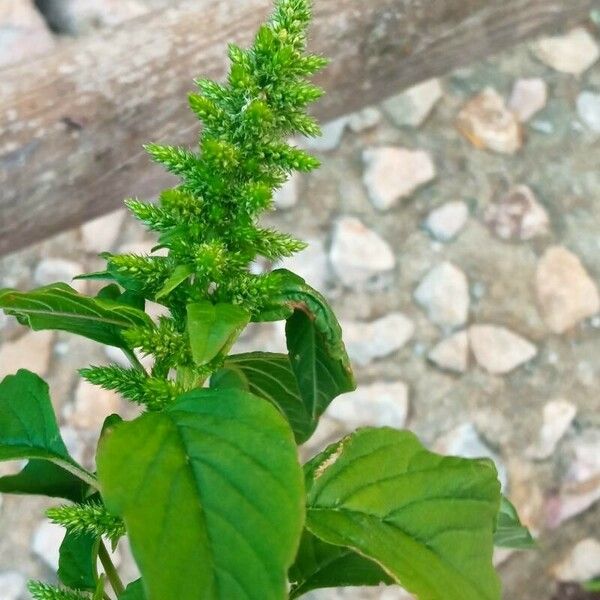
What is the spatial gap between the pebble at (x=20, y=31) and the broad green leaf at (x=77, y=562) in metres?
1.48

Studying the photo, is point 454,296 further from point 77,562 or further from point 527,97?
point 77,562

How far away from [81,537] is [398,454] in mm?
185

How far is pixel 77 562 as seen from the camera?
1.58ft

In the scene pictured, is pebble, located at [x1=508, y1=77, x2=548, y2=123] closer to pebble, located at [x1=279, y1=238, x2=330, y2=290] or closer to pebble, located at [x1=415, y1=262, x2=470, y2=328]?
pebble, located at [x1=415, y1=262, x2=470, y2=328]

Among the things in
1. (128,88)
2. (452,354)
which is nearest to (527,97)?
(452,354)

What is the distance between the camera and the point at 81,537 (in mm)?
479

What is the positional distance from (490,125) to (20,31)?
103 cm

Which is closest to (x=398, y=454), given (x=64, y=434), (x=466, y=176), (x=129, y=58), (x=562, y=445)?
(x=129, y=58)

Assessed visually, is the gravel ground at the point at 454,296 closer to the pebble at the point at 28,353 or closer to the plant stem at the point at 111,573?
the pebble at the point at 28,353

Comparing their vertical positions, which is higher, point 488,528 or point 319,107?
point 488,528

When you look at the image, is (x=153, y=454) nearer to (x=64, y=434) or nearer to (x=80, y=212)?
(x=80, y=212)

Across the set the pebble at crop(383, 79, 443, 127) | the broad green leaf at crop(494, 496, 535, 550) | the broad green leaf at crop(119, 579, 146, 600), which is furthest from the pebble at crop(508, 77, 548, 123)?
the broad green leaf at crop(119, 579, 146, 600)

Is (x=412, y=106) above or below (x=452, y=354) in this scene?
above

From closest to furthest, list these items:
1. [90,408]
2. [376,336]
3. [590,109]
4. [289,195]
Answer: [90,408] → [376,336] → [289,195] → [590,109]
